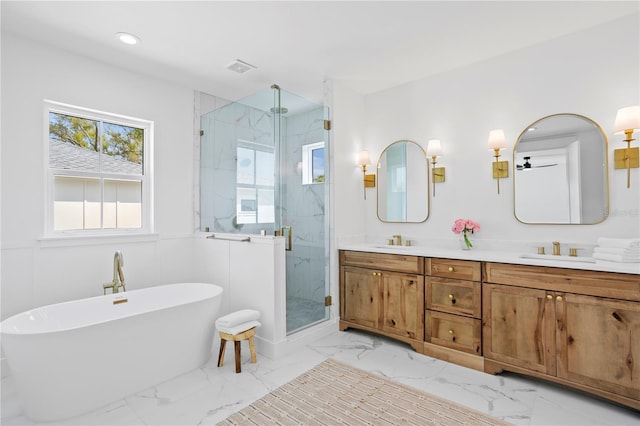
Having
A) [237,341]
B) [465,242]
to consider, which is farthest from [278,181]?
[465,242]

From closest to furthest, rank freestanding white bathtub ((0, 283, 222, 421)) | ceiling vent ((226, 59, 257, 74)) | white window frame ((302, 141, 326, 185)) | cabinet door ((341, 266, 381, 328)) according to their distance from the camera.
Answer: freestanding white bathtub ((0, 283, 222, 421)) < ceiling vent ((226, 59, 257, 74)) < cabinet door ((341, 266, 381, 328)) < white window frame ((302, 141, 326, 185))

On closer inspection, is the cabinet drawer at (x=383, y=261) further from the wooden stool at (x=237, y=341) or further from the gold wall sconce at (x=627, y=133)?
the gold wall sconce at (x=627, y=133)

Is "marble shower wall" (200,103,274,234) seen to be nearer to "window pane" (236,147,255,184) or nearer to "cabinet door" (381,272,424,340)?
"window pane" (236,147,255,184)

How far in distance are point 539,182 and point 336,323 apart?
89.9 inches

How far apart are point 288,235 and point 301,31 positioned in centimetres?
166

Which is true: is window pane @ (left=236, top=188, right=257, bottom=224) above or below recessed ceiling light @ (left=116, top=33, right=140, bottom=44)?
below

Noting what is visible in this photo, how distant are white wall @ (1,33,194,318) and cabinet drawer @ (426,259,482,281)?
254 centimetres

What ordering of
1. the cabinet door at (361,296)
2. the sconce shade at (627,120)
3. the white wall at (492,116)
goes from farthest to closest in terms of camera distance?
the cabinet door at (361,296)
the white wall at (492,116)
the sconce shade at (627,120)

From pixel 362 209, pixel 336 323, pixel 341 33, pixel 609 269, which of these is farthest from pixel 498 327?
pixel 341 33

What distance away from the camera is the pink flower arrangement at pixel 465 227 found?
285 cm

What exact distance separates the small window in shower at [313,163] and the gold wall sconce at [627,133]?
7.68 feet

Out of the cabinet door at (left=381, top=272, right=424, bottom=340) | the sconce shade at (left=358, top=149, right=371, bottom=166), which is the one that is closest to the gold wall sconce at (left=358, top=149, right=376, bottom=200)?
the sconce shade at (left=358, top=149, right=371, bottom=166)

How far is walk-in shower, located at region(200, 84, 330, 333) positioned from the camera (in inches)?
112

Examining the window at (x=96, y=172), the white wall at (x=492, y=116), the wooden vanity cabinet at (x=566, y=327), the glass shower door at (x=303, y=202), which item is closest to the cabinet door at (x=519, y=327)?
the wooden vanity cabinet at (x=566, y=327)
